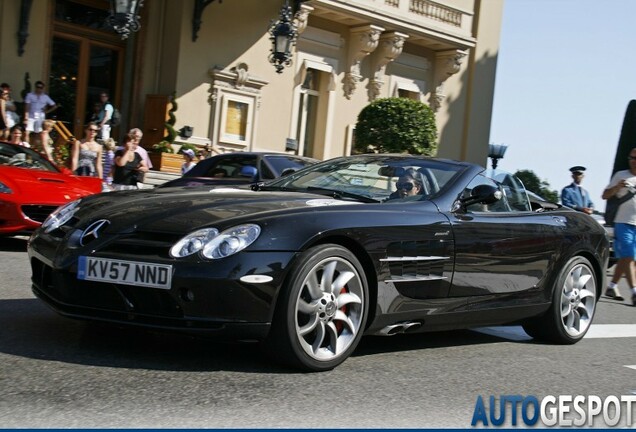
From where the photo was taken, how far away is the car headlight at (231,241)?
4445mm

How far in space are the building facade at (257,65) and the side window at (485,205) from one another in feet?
45.2

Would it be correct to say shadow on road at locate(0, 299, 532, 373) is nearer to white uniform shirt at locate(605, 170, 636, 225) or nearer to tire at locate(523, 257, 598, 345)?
tire at locate(523, 257, 598, 345)

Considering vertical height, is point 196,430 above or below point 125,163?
below

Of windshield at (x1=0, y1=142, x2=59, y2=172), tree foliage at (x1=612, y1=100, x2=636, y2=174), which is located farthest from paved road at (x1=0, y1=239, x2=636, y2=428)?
tree foliage at (x1=612, y1=100, x2=636, y2=174)

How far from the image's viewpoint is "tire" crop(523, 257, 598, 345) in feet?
21.5

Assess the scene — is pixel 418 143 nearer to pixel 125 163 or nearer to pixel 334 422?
pixel 125 163

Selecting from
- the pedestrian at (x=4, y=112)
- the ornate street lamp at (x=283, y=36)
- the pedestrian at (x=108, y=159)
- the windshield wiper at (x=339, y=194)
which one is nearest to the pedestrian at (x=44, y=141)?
the pedestrian at (x=4, y=112)

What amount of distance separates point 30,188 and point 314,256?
20.1 ft

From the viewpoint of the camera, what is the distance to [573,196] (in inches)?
529

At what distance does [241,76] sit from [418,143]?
4560mm

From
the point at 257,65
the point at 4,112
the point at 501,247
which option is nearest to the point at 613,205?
the point at 501,247

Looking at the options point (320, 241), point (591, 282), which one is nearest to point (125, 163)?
point (591, 282)

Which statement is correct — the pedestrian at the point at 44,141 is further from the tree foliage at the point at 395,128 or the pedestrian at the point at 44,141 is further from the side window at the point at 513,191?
the side window at the point at 513,191

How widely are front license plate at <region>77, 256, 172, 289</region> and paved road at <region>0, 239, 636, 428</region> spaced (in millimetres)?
425
